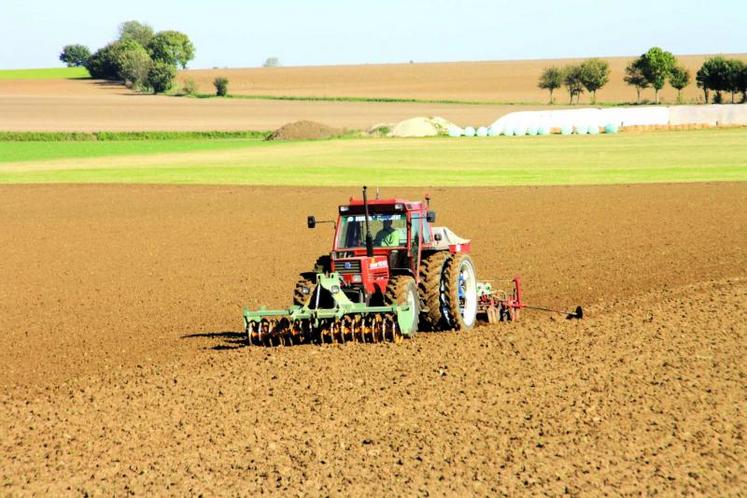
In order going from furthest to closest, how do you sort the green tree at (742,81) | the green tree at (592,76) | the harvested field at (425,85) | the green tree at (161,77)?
the green tree at (161,77)
the harvested field at (425,85)
the green tree at (592,76)
the green tree at (742,81)

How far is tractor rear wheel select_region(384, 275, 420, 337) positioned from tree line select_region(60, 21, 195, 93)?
460ft

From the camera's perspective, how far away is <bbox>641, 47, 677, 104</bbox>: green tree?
128 m

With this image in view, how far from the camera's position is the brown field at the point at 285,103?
10125 cm

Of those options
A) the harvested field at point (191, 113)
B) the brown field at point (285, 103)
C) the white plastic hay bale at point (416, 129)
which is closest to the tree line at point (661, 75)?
the brown field at point (285, 103)

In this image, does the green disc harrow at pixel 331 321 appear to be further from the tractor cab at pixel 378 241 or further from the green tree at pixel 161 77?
the green tree at pixel 161 77

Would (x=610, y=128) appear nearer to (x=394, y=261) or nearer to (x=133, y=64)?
(x=394, y=261)

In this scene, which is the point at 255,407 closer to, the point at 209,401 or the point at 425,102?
the point at 209,401

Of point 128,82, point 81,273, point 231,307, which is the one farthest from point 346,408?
point 128,82

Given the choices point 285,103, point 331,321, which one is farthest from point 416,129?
point 331,321

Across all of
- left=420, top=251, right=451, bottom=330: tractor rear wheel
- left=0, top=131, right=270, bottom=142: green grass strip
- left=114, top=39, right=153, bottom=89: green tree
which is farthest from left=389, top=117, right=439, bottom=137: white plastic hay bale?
left=114, top=39, right=153, bottom=89: green tree

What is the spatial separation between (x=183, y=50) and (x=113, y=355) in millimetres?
157199

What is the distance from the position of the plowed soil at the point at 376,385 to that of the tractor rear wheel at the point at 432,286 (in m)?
0.39

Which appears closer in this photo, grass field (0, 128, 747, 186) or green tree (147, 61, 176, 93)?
grass field (0, 128, 747, 186)

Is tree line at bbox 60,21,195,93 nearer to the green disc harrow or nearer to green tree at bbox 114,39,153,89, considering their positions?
green tree at bbox 114,39,153,89
